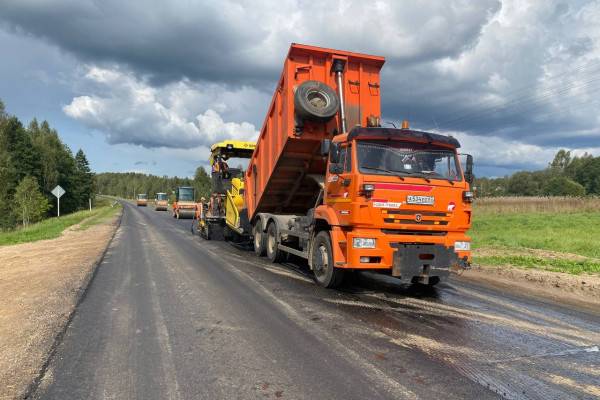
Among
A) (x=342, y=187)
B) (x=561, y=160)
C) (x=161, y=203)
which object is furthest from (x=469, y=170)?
(x=561, y=160)

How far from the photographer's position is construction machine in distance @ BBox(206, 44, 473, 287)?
265 inches

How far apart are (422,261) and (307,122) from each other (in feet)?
12.2

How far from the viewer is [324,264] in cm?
762

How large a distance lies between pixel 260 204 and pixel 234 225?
9.23ft

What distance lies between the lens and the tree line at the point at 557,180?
92581 millimetres

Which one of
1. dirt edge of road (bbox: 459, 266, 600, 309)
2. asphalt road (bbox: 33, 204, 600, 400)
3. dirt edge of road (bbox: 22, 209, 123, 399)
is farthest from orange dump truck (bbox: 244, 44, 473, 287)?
dirt edge of road (bbox: 22, 209, 123, 399)

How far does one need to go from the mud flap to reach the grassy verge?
14.6 ft

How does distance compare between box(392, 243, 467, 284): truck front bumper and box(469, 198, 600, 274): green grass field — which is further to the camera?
box(469, 198, 600, 274): green grass field

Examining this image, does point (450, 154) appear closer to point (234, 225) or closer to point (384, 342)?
point (384, 342)

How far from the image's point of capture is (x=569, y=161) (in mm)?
124188

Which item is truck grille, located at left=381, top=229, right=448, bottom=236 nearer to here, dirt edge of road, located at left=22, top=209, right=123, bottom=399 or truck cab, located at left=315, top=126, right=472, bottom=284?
truck cab, located at left=315, top=126, right=472, bottom=284

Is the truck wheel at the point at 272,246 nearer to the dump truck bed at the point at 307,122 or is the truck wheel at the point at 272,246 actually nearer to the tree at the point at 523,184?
the dump truck bed at the point at 307,122

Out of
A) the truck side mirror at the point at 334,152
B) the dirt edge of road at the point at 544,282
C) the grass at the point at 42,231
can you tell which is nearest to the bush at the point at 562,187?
the grass at the point at 42,231

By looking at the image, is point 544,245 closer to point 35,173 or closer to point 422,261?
point 422,261
